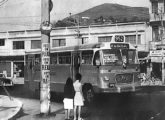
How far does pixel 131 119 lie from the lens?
12.8 metres

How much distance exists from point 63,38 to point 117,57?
4091cm

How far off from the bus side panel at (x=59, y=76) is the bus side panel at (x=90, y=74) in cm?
133

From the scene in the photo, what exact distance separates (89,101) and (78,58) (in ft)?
7.85

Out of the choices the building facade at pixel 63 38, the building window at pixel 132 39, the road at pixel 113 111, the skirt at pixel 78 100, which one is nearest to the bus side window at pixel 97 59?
the road at pixel 113 111

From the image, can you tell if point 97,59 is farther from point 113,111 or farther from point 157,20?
point 157,20

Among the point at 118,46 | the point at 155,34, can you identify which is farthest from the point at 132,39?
the point at 118,46

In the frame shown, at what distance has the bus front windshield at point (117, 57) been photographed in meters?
17.1

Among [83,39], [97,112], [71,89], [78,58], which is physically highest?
[83,39]

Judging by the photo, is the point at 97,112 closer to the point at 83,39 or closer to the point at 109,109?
the point at 109,109

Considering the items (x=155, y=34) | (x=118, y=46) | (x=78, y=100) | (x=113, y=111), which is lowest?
(x=113, y=111)

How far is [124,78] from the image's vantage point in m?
17.5

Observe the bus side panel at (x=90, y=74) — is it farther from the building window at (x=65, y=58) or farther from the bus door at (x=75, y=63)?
the building window at (x=65, y=58)

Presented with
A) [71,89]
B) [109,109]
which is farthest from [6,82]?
[71,89]

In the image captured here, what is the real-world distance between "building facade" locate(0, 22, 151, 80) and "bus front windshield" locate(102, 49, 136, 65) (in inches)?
1272
